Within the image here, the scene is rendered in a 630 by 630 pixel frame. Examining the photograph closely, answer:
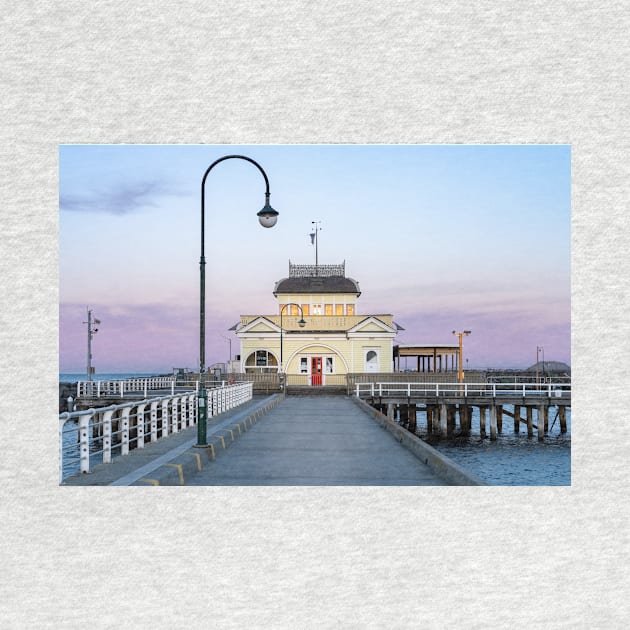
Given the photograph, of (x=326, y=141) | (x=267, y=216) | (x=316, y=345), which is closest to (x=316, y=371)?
(x=316, y=345)

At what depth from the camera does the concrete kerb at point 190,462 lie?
23.1 ft

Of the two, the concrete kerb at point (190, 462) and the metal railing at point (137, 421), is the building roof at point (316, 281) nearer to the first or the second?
the metal railing at point (137, 421)

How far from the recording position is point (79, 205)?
346 inches

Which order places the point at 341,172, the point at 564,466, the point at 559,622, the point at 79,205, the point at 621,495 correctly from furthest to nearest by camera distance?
the point at 564,466, the point at 341,172, the point at 79,205, the point at 621,495, the point at 559,622

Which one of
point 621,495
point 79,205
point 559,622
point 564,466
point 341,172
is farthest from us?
point 564,466

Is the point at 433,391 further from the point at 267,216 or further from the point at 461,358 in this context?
the point at 267,216

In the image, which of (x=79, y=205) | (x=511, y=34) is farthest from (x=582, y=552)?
(x=79, y=205)

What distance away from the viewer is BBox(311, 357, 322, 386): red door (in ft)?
116

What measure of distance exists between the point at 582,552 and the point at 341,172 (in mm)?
6231

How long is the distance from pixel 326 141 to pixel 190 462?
444cm

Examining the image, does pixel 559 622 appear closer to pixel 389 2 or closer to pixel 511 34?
pixel 511 34

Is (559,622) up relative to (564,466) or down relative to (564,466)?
up

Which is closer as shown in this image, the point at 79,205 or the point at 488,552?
the point at 488,552

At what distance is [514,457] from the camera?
22.6 metres
